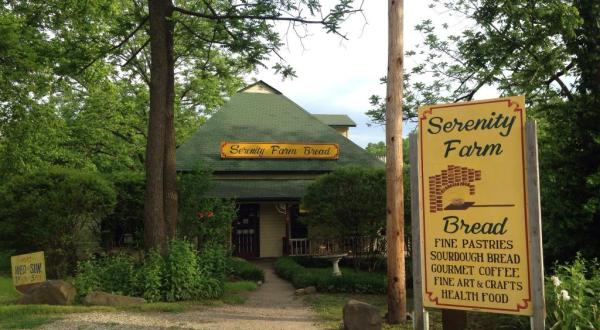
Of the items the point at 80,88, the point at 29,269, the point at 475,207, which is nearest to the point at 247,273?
the point at 29,269

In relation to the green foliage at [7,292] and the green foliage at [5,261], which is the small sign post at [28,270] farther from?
the green foliage at [5,261]

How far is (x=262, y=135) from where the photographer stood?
957 inches

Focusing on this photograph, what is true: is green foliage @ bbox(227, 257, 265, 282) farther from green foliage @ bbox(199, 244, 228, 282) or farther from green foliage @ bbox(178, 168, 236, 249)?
green foliage @ bbox(199, 244, 228, 282)

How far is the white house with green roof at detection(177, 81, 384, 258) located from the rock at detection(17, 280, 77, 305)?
34.4 feet

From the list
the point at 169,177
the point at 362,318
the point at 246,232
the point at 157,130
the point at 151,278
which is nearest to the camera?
the point at 362,318

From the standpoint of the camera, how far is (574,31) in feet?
36.8

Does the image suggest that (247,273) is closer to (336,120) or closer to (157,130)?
(157,130)

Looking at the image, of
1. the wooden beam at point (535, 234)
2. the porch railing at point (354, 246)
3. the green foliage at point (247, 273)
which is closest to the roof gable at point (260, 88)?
the porch railing at point (354, 246)

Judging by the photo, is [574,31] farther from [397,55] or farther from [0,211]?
[0,211]

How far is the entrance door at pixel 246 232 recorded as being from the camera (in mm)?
23219

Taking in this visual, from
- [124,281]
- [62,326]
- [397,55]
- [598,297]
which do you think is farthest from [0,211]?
[598,297]

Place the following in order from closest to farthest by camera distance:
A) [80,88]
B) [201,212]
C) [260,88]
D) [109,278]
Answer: [109,278] → [201,212] → [260,88] → [80,88]

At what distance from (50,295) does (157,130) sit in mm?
4422

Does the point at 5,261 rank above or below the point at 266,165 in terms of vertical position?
below
